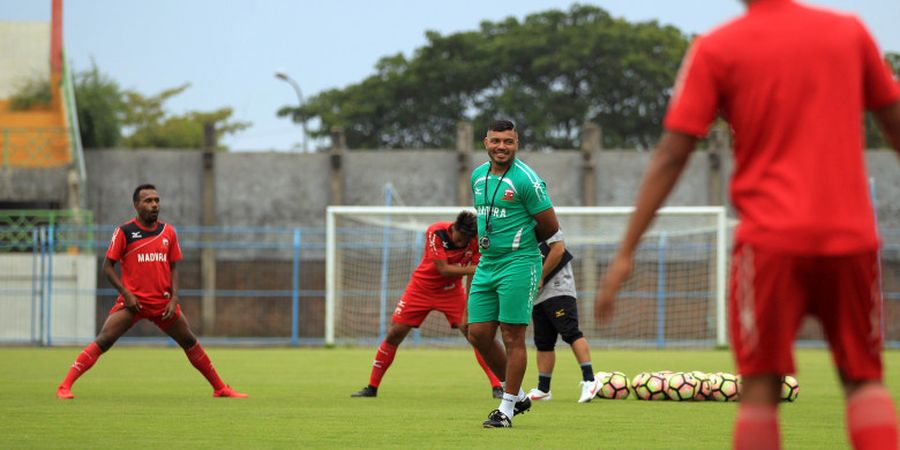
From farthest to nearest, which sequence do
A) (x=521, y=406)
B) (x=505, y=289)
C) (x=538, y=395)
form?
(x=538, y=395)
(x=521, y=406)
(x=505, y=289)

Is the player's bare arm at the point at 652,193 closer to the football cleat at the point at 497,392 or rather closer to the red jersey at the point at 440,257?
the red jersey at the point at 440,257

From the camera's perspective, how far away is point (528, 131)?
5316cm

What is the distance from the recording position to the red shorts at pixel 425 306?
43.1ft

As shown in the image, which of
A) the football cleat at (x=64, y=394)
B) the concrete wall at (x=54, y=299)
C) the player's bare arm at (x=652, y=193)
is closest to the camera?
the player's bare arm at (x=652, y=193)

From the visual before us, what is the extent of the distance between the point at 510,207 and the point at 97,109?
3466 centimetres

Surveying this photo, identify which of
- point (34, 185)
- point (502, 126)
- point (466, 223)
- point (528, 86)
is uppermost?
point (528, 86)

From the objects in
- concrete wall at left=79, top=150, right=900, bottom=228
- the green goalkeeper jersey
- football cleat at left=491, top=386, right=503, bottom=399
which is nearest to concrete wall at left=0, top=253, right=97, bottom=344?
concrete wall at left=79, top=150, right=900, bottom=228

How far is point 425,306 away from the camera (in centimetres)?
1323

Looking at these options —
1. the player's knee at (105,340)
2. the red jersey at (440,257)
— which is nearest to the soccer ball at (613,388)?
the red jersey at (440,257)

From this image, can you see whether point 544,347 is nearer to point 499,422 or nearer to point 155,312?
point 499,422

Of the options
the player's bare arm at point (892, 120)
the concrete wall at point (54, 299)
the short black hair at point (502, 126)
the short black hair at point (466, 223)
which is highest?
the short black hair at point (502, 126)

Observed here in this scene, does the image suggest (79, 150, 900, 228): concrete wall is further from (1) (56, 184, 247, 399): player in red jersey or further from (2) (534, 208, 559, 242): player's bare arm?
(2) (534, 208, 559, 242): player's bare arm

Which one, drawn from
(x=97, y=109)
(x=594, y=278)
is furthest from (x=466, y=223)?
(x=97, y=109)

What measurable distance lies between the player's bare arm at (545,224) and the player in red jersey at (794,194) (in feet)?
16.0
